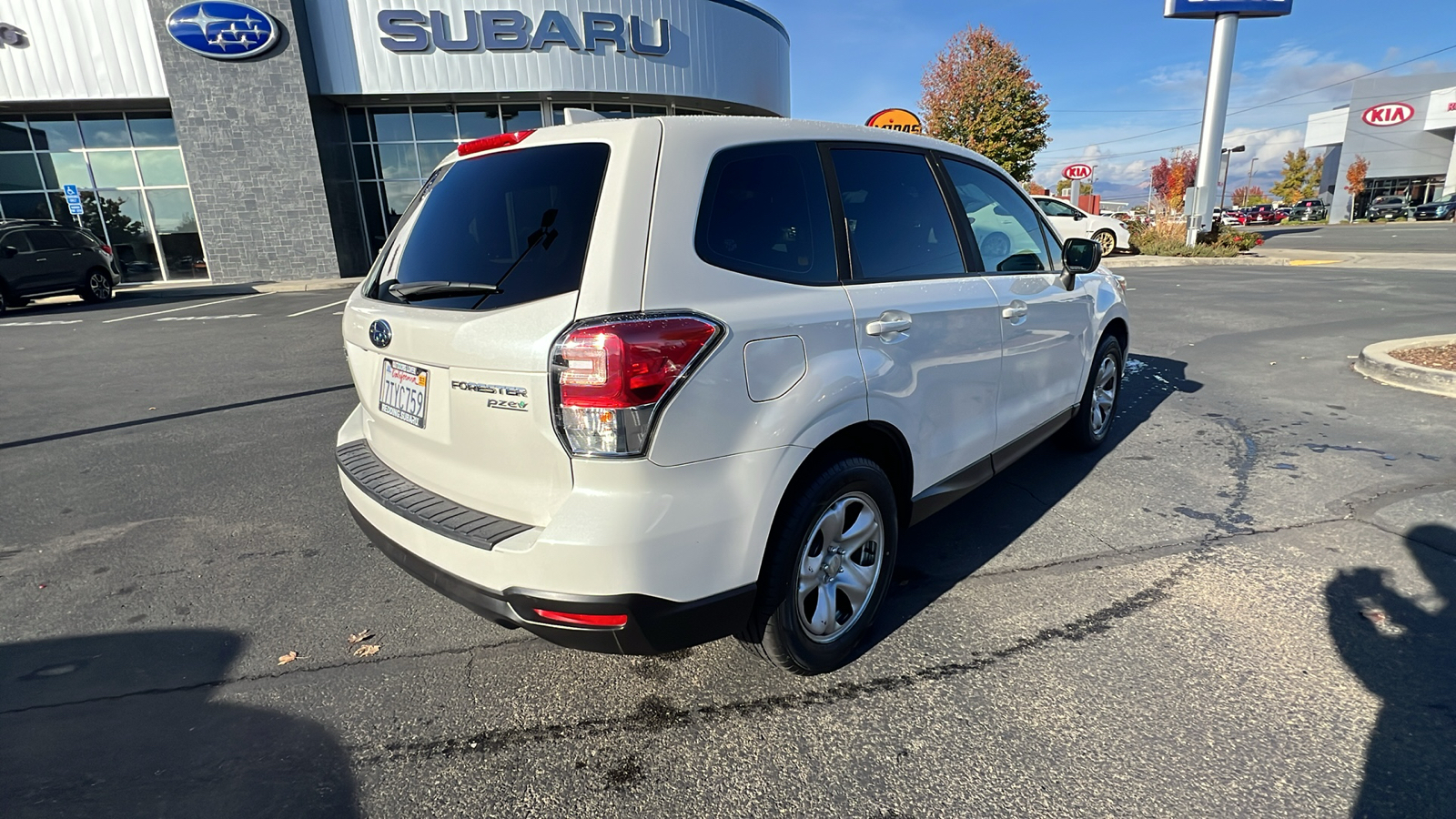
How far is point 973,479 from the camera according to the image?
10.6 ft

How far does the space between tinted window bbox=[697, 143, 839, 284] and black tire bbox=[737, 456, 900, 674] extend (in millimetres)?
692

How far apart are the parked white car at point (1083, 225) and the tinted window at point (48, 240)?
74.6ft

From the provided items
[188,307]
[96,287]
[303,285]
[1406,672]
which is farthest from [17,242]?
[1406,672]

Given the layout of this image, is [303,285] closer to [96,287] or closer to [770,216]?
[96,287]

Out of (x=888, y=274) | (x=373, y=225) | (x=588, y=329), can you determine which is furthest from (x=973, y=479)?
(x=373, y=225)

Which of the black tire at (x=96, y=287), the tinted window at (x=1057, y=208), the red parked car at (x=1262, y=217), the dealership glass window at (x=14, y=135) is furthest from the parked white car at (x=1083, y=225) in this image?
the red parked car at (x=1262, y=217)

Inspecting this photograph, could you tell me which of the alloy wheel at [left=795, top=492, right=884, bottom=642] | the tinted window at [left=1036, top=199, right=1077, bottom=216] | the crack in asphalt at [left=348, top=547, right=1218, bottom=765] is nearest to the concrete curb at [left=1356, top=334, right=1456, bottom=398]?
the crack in asphalt at [left=348, top=547, right=1218, bottom=765]

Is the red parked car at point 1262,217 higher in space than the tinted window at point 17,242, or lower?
lower

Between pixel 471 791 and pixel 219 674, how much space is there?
1292 millimetres

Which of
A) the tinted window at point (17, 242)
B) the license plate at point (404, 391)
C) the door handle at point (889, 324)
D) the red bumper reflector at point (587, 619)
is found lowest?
the red bumper reflector at point (587, 619)

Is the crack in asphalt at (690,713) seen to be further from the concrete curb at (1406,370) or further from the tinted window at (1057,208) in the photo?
the tinted window at (1057,208)

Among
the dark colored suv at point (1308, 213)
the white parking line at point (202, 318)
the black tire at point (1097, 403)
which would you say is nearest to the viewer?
the black tire at point (1097, 403)

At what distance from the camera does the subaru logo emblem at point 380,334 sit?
7.98 feet

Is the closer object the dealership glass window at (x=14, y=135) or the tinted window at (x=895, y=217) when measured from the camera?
the tinted window at (x=895, y=217)
